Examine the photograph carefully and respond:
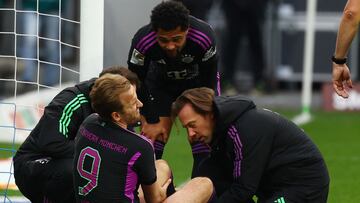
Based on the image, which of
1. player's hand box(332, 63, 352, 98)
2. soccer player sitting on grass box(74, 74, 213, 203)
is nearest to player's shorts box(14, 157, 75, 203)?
soccer player sitting on grass box(74, 74, 213, 203)

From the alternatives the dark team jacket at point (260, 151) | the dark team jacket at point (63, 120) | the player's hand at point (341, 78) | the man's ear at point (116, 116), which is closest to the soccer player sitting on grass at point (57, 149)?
the dark team jacket at point (63, 120)

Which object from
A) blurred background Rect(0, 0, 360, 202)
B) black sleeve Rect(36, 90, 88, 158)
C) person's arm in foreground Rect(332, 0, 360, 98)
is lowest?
blurred background Rect(0, 0, 360, 202)

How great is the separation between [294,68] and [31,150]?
951 cm

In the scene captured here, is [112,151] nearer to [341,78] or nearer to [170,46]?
[170,46]

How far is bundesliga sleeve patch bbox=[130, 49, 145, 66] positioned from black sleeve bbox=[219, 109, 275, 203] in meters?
1.11

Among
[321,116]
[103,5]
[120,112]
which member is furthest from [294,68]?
[120,112]

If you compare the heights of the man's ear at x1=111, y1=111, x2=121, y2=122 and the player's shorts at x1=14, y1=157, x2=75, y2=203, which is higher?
the man's ear at x1=111, y1=111, x2=121, y2=122

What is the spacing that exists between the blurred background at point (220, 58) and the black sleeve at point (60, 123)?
638 millimetres

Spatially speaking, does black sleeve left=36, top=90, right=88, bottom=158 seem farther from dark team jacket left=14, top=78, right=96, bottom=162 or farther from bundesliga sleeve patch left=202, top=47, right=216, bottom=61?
bundesliga sleeve patch left=202, top=47, right=216, bottom=61

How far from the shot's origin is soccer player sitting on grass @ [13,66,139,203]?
6.45 m

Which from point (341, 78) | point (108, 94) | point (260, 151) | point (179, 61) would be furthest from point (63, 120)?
point (341, 78)

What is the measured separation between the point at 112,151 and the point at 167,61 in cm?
149

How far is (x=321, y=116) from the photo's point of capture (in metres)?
13.3

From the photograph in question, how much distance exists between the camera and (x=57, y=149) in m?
6.48
